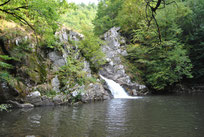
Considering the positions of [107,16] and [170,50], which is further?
[107,16]

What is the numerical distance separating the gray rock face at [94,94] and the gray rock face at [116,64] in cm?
496

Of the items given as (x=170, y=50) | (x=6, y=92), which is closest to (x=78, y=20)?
(x=170, y=50)

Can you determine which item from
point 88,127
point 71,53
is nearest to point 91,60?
point 71,53

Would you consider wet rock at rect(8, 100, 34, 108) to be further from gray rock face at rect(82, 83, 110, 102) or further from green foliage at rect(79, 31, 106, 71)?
green foliage at rect(79, 31, 106, 71)

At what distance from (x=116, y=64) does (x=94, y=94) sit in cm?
837

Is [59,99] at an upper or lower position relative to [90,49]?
lower

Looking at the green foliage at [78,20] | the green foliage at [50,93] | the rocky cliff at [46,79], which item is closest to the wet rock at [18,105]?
the rocky cliff at [46,79]

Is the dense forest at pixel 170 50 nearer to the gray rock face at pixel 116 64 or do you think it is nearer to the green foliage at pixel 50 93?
the gray rock face at pixel 116 64

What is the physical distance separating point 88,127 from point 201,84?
21.1 meters

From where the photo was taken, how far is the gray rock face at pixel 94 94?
1257 cm

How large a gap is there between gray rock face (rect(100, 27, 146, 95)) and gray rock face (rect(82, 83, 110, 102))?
16.3ft

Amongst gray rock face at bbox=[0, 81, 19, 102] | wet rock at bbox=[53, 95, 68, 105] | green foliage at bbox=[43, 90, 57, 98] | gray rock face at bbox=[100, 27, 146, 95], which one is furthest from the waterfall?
gray rock face at bbox=[0, 81, 19, 102]

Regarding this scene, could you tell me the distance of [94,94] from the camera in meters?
13.4

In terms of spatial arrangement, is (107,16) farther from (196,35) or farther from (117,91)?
(117,91)
